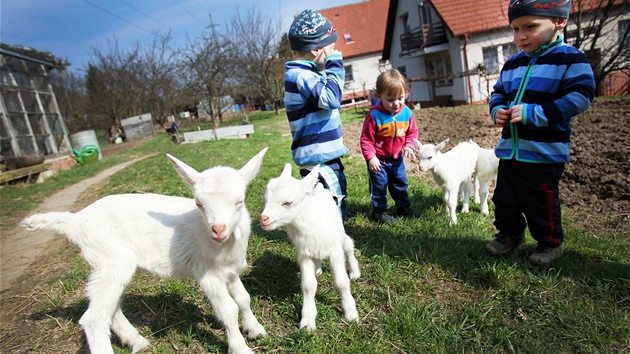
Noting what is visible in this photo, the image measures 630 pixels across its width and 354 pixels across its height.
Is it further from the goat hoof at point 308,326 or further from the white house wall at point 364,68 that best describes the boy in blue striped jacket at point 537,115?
the white house wall at point 364,68

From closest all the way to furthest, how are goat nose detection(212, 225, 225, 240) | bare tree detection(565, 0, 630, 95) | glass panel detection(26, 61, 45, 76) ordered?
goat nose detection(212, 225, 225, 240), bare tree detection(565, 0, 630, 95), glass panel detection(26, 61, 45, 76)

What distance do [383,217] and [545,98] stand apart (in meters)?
2.13

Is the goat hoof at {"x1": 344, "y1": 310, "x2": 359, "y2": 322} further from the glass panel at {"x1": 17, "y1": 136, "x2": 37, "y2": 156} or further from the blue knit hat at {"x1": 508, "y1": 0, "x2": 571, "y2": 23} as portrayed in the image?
the glass panel at {"x1": 17, "y1": 136, "x2": 37, "y2": 156}

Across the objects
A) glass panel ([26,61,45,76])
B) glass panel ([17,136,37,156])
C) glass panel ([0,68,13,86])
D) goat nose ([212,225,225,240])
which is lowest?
goat nose ([212,225,225,240])

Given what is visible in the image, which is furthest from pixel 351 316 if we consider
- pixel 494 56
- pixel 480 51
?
pixel 494 56

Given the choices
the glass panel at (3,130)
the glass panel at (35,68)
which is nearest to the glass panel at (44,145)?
the glass panel at (3,130)

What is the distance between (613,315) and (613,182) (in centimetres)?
321

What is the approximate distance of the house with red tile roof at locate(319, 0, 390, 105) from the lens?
117 ft

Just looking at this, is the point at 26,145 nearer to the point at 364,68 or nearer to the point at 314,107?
the point at 314,107

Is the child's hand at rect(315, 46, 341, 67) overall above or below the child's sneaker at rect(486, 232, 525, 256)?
above

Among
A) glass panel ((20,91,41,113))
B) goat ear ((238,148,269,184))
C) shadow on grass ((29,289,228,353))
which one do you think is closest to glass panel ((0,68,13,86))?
glass panel ((20,91,41,113))

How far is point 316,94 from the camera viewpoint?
311 centimetres

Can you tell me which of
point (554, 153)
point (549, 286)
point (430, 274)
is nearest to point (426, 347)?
point (430, 274)

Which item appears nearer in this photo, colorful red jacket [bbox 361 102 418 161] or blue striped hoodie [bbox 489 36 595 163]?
blue striped hoodie [bbox 489 36 595 163]
